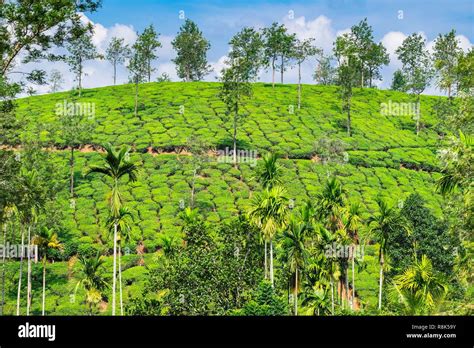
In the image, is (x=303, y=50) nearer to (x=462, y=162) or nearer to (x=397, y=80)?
(x=397, y=80)

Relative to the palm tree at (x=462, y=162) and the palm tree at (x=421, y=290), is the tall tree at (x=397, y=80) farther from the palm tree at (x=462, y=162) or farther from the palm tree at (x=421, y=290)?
the palm tree at (x=462, y=162)

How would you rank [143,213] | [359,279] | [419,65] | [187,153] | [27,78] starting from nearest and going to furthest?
[27,78]
[359,279]
[143,213]
[187,153]
[419,65]

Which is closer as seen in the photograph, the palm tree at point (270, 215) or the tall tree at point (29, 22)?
the tall tree at point (29, 22)

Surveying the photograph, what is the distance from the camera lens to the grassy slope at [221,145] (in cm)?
7131

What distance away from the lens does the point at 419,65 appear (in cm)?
12925

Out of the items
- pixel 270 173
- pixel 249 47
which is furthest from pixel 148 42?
pixel 270 173

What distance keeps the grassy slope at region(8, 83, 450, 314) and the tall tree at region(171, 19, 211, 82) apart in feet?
32.7

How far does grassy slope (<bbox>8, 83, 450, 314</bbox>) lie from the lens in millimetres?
71312

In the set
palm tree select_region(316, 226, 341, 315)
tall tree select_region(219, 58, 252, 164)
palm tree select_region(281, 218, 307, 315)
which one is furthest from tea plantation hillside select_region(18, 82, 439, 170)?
palm tree select_region(281, 218, 307, 315)

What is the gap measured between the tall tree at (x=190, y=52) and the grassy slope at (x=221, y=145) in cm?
996

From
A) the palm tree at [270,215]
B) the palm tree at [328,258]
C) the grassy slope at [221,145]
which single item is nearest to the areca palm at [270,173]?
the palm tree at [270,215]
